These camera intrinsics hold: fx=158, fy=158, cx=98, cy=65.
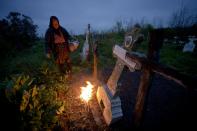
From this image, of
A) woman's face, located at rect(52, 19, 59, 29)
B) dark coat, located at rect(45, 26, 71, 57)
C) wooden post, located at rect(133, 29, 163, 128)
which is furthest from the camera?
dark coat, located at rect(45, 26, 71, 57)

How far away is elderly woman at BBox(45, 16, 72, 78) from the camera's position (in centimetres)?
511

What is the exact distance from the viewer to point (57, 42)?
5293 millimetres

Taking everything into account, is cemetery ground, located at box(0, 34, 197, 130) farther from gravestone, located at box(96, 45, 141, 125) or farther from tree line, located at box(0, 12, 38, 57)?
tree line, located at box(0, 12, 38, 57)

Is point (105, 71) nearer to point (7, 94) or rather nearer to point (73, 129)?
point (73, 129)

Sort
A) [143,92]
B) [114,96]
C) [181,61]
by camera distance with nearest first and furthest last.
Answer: [143,92] < [114,96] < [181,61]

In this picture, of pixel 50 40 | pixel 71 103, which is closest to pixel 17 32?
pixel 50 40

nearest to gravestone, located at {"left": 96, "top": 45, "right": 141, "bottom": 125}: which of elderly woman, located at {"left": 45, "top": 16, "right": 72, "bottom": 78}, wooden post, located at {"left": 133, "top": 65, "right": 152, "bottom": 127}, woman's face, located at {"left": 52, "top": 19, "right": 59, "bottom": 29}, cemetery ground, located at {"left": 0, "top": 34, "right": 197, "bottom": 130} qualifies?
cemetery ground, located at {"left": 0, "top": 34, "right": 197, "bottom": 130}

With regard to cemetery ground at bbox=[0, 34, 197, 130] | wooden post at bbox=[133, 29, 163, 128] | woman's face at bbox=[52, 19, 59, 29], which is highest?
woman's face at bbox=[52, 19, 59, 29]

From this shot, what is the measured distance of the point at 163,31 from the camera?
2.45 meters

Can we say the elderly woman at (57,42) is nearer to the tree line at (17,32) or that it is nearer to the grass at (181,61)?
the grass at (181,61)

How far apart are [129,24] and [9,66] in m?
11.9

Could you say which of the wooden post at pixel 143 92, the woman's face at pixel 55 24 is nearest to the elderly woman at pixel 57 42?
the woman's face at pixel 55 24

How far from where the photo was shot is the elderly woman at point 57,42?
5105mm

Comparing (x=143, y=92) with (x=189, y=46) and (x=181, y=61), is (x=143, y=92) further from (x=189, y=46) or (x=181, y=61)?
(x=189, y=46)
